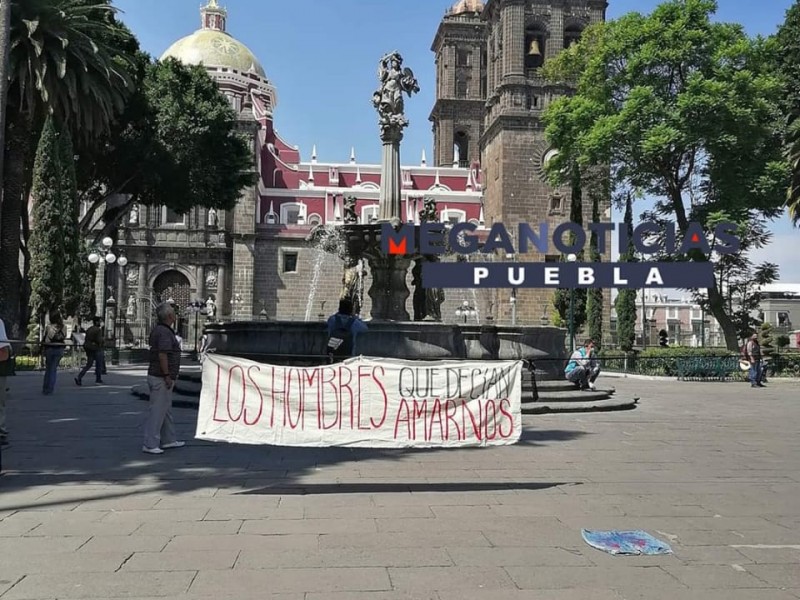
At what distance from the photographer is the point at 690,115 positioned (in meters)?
29.0

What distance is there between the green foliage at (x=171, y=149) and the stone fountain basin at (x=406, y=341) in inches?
703

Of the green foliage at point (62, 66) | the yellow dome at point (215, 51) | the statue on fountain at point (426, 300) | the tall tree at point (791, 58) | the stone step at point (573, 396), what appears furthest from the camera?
the yellow dome at point (215, 51)

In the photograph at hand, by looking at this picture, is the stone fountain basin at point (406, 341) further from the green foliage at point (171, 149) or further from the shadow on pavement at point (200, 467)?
the green foliage at point (171, 149)

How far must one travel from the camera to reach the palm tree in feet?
73.5

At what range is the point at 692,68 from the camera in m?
30.1

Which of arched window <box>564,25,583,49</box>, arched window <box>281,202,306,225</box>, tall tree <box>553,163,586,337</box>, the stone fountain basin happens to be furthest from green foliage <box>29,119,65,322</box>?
arched window <box>564,25,583,49</box>

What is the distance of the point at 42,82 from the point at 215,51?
4252cm

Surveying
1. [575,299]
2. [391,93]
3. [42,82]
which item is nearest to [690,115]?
[575,299]

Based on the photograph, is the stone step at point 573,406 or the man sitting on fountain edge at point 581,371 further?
the man sitting on fountain edge at point 581,371

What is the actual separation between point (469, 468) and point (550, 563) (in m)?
3.17

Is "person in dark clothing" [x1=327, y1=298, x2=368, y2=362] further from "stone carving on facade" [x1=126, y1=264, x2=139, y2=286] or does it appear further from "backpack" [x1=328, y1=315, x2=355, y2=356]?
"stone carving on facade" [x1=126, y1=264, x2=139, y2=286]

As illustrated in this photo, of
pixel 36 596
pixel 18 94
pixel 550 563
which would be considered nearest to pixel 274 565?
pixel 36 596

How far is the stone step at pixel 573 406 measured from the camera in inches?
511

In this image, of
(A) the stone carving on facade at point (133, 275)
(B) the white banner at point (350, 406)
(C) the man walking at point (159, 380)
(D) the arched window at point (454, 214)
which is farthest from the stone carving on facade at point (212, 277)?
(B) the white banner at point (350, 406)
